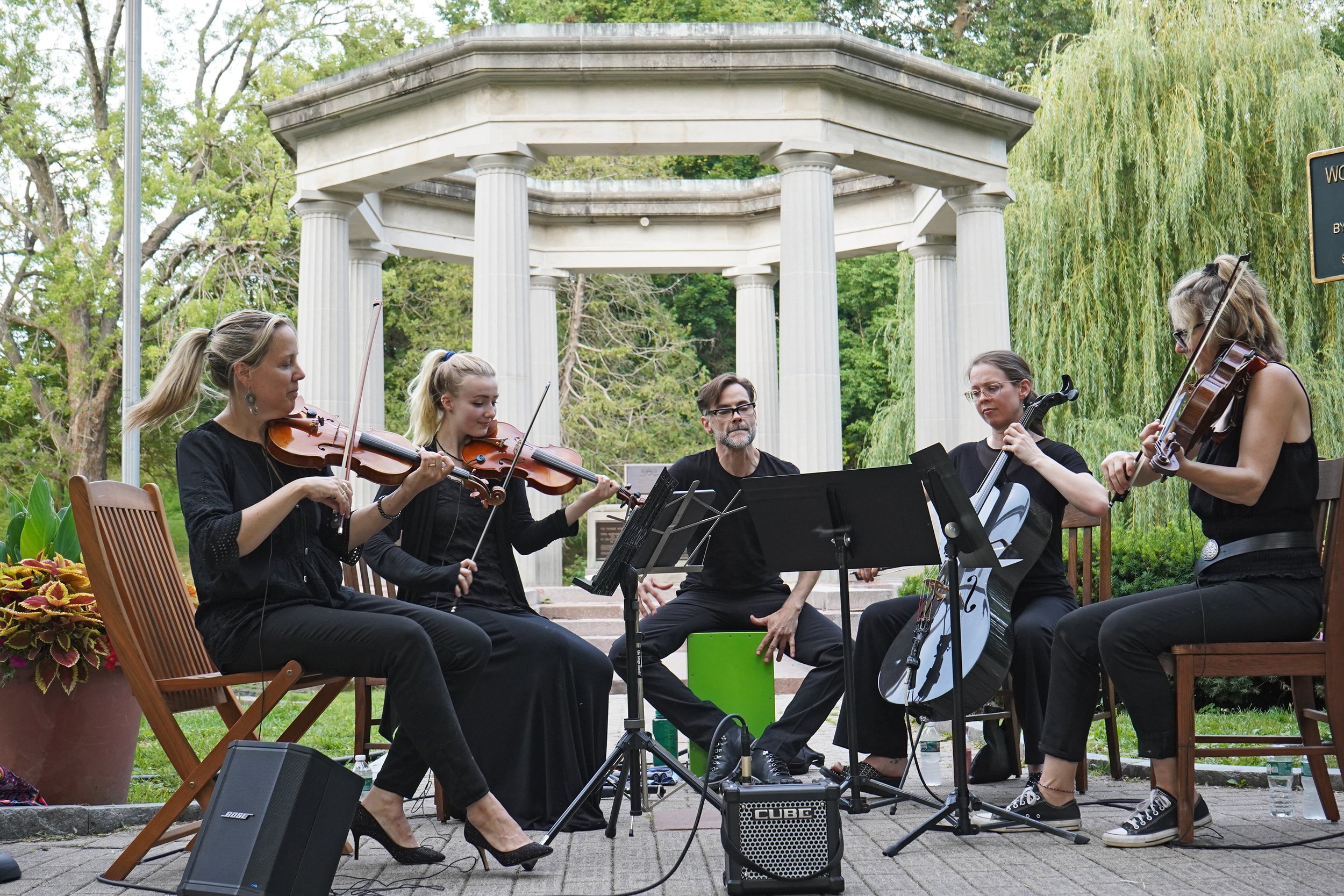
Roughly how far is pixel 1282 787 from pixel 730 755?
2.27 meters

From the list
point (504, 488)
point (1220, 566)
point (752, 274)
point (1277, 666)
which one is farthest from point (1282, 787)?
point (752, 274)

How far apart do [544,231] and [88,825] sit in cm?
1286

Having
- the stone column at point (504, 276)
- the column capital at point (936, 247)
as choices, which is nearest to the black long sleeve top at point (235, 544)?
the stone column at point (504, 276)

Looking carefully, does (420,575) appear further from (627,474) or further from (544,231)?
(544,231)

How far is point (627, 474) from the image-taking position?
14.5 m

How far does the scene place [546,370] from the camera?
17.1 meters

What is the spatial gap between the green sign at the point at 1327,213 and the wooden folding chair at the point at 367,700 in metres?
4.47

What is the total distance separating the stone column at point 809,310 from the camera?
1353 centimetres

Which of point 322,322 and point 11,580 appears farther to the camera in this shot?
point 322,322

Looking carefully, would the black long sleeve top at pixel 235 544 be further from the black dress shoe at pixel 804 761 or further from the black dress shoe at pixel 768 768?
the black dress shoe at pixel 804 761

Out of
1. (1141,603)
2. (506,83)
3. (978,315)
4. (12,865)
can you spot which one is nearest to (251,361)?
(12,865)

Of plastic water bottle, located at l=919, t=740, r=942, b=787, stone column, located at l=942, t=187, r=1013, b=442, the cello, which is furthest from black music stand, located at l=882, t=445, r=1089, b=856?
stone column, located at l=942, t=187, r=1013, b=442

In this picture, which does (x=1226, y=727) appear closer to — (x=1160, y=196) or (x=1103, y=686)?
(x=1103, y=686)

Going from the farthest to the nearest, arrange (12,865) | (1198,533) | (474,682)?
(1198,533) → (474,682) → (12,865)
